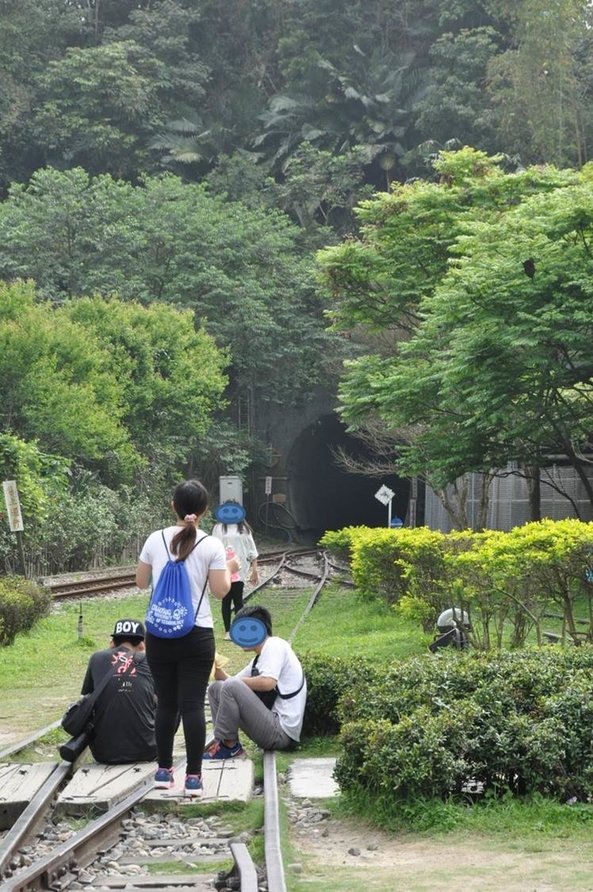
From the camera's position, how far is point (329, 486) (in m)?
56.0

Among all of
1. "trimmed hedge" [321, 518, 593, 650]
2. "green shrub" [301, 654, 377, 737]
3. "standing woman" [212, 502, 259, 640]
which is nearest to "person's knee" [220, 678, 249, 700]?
"green shrub" [301, 654, 377, 737]

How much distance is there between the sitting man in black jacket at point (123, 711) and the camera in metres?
8.30

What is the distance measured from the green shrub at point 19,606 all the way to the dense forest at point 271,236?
585 cm

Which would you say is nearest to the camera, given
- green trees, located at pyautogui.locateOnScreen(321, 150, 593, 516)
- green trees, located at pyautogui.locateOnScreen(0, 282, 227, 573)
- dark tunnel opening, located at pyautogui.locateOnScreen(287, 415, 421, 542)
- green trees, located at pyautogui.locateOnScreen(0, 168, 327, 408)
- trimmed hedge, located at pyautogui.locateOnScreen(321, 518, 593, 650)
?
trimmed hedge, located at pyautogui.locateOnScreen(321, 518, 593, 650)

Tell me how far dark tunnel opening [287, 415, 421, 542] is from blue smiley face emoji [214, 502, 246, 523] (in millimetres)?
34252

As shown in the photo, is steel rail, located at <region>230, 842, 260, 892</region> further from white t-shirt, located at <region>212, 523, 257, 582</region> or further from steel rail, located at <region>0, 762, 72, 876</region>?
white t-shirt, located at <region>212, 523, 257, 582</region>

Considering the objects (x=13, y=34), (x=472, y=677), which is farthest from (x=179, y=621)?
(x=13, y=34)

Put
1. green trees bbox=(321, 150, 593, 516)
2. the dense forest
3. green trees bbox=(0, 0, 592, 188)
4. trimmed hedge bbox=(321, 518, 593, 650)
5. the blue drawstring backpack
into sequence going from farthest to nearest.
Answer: green trees bbox=(0, 0, 592, 188) < the dense forest < green trees bbox=(321, 150, 593, 516) < trimmed hedge bbox=(321, 518, 593, 650) < the blue drawstring backpack

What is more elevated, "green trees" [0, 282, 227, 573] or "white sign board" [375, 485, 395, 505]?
"green trees" [0, 282, 227, 573]

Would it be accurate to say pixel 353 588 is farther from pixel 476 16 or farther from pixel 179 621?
pixel 476 16

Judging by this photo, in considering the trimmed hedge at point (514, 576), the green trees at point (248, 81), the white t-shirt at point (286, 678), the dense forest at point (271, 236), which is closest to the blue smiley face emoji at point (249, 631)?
the white t-shirt at point (286, 678)

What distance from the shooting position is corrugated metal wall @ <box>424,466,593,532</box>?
103 feet

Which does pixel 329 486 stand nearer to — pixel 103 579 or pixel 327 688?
pixel 103 579

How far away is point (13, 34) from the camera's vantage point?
57188 mm
